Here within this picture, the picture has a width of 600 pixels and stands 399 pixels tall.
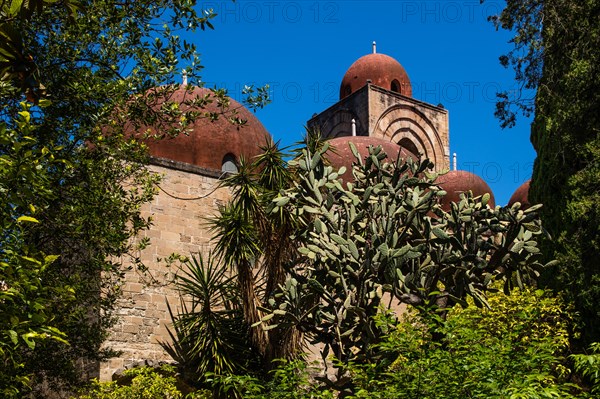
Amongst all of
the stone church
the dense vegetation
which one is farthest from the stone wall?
the dense vegetation

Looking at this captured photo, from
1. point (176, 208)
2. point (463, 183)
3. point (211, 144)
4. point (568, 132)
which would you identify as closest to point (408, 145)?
point (463, 183)

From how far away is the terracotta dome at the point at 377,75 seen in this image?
97.4 ft

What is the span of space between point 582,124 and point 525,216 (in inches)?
114

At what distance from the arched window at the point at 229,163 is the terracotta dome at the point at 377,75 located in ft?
47.1

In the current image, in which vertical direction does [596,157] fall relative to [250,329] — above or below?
above

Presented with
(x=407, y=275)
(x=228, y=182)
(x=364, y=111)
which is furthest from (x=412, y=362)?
(x=364, y=111)

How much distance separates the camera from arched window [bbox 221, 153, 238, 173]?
1616 cm

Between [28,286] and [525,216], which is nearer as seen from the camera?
[28,286]

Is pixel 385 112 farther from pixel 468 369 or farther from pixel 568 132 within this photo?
pixel 468 369

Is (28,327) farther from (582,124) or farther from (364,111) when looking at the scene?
(364,111)

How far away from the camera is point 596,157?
10562 mm

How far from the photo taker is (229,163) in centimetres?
1625

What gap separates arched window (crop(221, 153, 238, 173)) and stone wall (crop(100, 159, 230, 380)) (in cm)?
51

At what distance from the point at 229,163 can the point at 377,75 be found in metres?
14.7
